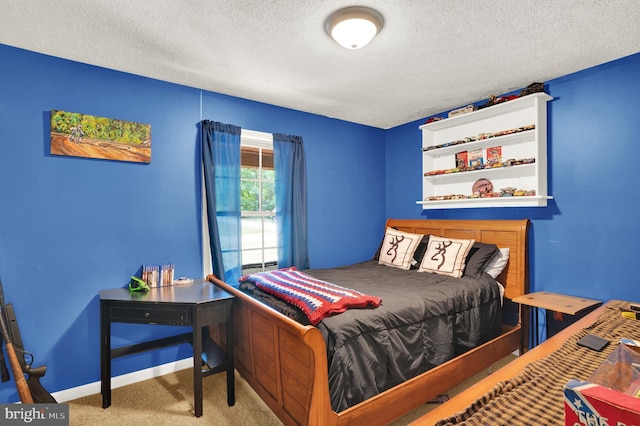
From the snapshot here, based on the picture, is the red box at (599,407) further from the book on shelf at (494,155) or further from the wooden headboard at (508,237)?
the book on shelf at (494,155)

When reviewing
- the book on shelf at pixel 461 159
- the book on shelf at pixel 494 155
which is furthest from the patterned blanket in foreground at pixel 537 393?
the book on shelf at pixel 461 159

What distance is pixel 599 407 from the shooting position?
0.54 metres

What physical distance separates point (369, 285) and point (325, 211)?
4.28 ft

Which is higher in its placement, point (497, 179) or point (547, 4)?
point (547, 4)

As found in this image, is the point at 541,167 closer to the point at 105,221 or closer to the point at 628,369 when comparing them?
the point at 628,369

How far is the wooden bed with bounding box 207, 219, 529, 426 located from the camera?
1.59 meters

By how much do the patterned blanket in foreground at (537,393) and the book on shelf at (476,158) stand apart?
222cm

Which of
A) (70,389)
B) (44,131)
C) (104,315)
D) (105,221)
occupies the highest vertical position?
(44,131)

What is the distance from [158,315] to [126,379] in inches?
35.4

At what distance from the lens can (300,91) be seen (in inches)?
117

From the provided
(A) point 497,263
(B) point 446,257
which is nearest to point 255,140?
(B) point 446,257

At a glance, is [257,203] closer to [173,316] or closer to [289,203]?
[289,203]

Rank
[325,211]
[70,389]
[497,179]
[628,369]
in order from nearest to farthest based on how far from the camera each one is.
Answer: [628,369] < [70,389] < [497,179] < [325,211]

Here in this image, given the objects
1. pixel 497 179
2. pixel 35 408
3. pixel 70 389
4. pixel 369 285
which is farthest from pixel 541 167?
pixel 70 389
